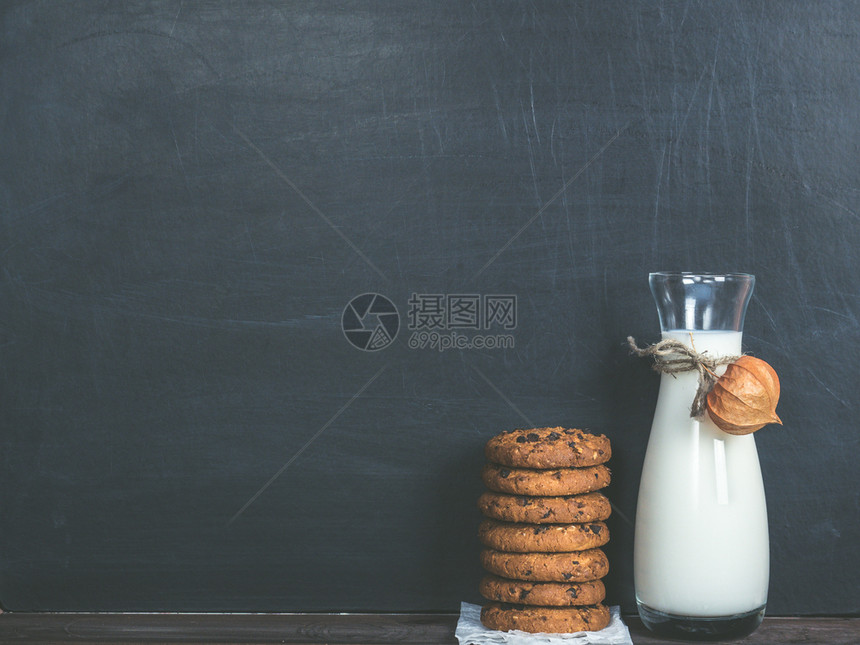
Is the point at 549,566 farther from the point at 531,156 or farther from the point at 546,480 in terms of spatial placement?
the point at 531,156

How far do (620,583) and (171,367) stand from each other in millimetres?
606

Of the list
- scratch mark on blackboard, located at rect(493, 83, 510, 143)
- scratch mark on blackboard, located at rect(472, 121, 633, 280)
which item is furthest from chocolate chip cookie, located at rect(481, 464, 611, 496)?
scratch mark on blackboard, located at rect(493, 83, 510, 143)

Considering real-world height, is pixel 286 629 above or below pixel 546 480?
below

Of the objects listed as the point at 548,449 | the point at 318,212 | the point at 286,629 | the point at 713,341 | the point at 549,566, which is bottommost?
the point at 286,629

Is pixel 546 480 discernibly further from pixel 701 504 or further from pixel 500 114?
pixel 500 114

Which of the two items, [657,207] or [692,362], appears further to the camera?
[657,207]

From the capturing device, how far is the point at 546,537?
837 mm

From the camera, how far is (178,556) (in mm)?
1007

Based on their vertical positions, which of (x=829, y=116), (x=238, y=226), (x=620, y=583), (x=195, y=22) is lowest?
(x=620, y=583)

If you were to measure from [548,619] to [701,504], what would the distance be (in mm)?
198

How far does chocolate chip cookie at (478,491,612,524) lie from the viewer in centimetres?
84

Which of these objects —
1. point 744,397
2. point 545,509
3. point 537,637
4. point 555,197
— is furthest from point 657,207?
point 537,637

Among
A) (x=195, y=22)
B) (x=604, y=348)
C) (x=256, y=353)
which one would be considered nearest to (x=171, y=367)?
(x=256, y=353)

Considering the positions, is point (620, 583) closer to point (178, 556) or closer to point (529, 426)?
point (529, 426)
